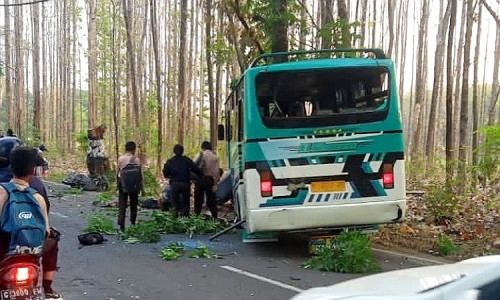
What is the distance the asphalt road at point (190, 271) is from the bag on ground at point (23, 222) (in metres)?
2.68

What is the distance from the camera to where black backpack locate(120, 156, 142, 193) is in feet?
37.3

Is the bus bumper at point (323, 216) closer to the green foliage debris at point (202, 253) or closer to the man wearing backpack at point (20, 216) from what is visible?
the green foliage debris at point (202, 253)

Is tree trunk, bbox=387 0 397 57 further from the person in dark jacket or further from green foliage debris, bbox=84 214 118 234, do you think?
green foliage debris, bbox=84 214 118 234

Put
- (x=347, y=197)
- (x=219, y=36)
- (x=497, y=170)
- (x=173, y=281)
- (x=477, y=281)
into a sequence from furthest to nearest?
(x=219, y=36) < (x=497, y=170) < (x=347, y=197) < (x=173, y=281) < (x=477, y=281)

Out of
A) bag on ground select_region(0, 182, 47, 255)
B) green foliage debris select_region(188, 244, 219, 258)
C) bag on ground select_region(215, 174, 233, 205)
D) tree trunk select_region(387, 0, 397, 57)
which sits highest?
tree trunk select_region(387, 0, 397, 57)

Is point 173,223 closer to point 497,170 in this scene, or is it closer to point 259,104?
point 259,104

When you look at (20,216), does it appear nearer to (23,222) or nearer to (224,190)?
(23,222)

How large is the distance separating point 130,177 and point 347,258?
462 cm

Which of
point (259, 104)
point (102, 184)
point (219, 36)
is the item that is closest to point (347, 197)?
point (259, 104)

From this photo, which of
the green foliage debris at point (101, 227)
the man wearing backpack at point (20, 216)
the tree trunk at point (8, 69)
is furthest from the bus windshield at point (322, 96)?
the tree trunk at point (8, 69)

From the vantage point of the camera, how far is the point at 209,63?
21.2 m

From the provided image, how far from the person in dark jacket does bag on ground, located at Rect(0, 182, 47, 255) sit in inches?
308

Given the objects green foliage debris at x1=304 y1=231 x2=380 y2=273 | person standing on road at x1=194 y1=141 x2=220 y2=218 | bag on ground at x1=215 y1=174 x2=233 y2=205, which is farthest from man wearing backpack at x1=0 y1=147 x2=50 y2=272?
bag on ground at x1=215 y1=174 x2=233 y2=205

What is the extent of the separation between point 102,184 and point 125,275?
12226 mm
